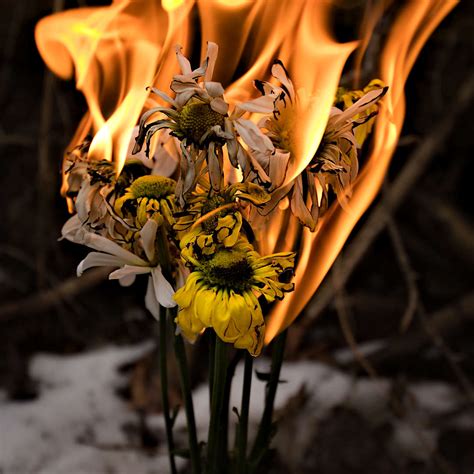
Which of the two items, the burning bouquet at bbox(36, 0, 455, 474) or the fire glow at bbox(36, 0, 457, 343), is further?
the fire glow at bbox(36, 0, 457, 343)

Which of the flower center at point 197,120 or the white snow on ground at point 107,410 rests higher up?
the flower center at point 197,120

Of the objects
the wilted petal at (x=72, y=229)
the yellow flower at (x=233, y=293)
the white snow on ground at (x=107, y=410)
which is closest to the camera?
the yellow flower at (x=233, y=293)

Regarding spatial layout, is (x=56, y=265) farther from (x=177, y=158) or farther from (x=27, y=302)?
(x=177, y=158)

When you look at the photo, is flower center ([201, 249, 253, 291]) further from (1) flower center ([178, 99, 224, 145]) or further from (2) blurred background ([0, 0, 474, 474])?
(2) blurred background ([0, 0, 474, 474])

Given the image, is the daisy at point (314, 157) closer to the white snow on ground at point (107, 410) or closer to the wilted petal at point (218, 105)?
the wilted petal at point (218, 105)

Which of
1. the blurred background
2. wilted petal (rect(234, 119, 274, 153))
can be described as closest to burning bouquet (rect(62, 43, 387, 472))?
wilted petal (rect(234, 119, 274, 153))

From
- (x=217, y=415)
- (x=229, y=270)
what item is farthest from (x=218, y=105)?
(x=217, y=415)

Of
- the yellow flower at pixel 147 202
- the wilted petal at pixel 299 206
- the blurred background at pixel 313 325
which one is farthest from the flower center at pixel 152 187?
the blurred background at pixel 313 325
